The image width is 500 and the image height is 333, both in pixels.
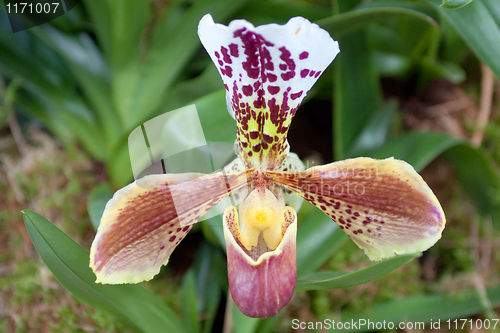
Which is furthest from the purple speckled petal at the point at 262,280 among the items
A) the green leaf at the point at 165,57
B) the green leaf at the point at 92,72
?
the green leaf at the point at 92,72

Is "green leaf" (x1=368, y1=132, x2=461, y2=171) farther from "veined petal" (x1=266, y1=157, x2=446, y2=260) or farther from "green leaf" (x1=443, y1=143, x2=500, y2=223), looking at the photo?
"veined petal" (x1=266, y1=157, x2=446, y2=260)

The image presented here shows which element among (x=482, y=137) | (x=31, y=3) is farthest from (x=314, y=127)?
(x=31, y=3)

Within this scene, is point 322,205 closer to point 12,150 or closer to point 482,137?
point 482,137

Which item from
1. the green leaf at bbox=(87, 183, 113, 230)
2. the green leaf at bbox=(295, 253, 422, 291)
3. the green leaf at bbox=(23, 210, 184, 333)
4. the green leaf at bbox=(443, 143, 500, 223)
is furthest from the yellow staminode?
the green leaf at bbox=(443, 143, 500, 223)

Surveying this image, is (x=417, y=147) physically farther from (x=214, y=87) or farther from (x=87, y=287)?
(x=87, y=287)

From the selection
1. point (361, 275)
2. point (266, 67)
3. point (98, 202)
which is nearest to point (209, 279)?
point (98, 202)

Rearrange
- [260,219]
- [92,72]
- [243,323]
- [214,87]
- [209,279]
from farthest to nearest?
[92,72] < [209,279] < [214,87] < [243,323] < [260,219]

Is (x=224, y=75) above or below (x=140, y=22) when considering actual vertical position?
below
